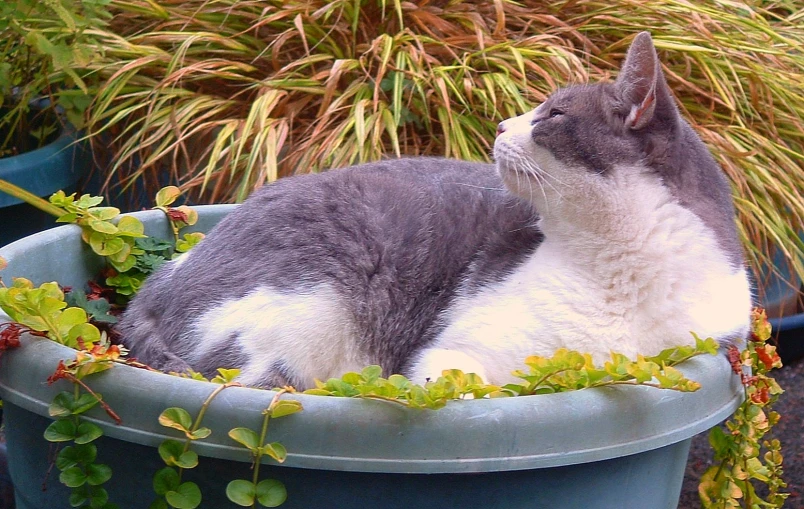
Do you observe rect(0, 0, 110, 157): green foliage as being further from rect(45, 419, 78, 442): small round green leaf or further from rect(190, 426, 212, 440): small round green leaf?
rect(190, 426, 212, 440): small round green leaf

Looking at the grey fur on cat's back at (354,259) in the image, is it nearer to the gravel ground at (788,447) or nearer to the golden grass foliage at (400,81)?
the golden grass foliage at (400,81)

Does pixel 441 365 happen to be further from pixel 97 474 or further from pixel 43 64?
pixel 43 64

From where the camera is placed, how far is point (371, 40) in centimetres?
272

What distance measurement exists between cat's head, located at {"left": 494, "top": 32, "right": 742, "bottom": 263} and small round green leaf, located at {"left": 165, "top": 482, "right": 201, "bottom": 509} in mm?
670

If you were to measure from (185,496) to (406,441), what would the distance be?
0.26 m

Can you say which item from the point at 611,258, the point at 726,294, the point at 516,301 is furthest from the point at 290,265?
the point at 726,294

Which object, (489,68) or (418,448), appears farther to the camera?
(489,68)

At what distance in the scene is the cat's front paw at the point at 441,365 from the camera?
1289mm

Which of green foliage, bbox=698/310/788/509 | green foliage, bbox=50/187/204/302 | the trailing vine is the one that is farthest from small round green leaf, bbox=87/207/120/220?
green foliage, bbox=698/310/788/509

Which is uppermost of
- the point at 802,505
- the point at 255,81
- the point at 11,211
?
the point at 255,81

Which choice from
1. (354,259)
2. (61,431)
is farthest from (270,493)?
(354,259)

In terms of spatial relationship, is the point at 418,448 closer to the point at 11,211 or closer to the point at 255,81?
the point at 11,211

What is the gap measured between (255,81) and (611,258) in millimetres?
1575

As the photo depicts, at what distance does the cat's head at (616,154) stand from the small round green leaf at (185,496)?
0.67 metres
